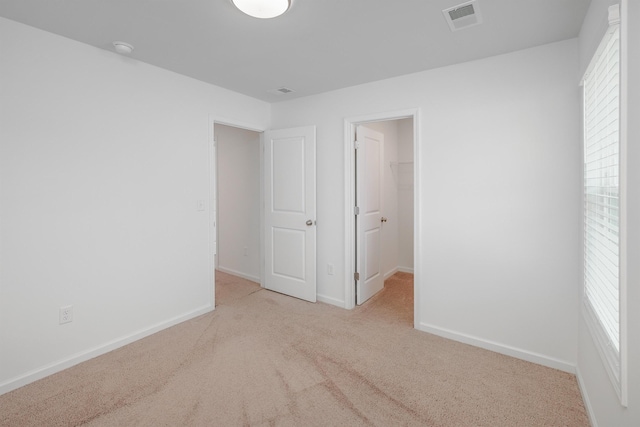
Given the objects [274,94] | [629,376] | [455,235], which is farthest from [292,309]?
[629,376]

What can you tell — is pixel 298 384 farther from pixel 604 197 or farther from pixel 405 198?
pixel 405 198

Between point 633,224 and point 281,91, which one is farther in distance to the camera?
point 281,91

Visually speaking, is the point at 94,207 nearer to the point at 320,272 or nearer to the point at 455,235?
the point at 320,272

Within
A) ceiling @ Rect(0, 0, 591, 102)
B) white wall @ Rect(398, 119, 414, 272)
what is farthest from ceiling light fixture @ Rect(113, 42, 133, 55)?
white wall @ Rect(398, 119, 414, 272)

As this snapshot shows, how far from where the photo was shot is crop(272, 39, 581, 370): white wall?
2295mm

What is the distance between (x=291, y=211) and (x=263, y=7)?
2.29 meters

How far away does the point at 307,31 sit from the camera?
2172 mm

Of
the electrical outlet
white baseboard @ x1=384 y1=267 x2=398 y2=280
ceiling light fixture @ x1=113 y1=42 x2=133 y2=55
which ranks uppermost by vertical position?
ceiling light fixture @ x1=113 y1=42 x2=133 y2=55

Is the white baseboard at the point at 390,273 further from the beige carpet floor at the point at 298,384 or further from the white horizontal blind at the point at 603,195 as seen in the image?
the white horizontal blind at the point at 603,195

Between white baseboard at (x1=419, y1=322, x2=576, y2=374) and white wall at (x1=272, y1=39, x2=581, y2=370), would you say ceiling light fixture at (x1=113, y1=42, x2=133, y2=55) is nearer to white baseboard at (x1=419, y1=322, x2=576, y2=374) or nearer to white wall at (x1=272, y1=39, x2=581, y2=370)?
white wall at (x1=272, y1=39, x2=581, y2=370)

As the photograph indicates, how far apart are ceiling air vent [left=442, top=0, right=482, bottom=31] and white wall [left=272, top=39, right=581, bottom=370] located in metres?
0.63

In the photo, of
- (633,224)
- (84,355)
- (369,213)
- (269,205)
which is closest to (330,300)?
(369,213)

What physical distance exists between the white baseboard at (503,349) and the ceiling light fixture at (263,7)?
269 centimetres

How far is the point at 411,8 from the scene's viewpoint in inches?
75.0
